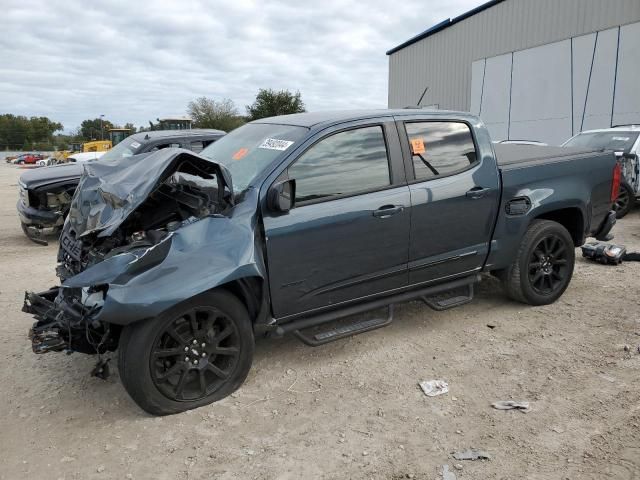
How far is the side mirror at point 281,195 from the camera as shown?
129 inches

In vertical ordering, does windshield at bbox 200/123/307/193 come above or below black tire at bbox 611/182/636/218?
above

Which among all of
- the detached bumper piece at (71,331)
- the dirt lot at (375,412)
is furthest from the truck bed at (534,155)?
the detached bumper piece at (71,331)

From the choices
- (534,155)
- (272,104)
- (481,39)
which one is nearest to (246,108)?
(272,104)

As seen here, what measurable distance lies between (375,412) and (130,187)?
84.1 inches

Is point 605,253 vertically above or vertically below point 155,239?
below

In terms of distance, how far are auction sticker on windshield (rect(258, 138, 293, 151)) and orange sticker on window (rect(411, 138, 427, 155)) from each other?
103 centimetres

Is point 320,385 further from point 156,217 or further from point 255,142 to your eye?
point 255,142

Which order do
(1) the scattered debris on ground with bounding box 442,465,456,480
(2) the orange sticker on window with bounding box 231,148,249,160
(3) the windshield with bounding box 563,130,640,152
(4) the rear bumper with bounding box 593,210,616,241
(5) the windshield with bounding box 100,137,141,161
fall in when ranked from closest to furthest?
(1) the scattered debris on ground with bounding box 442,465,456,480 < (2) the orange sticker on window with bounding box 231,148,249,160 < (4) the rear bumper with bounding box 593,210,616,241 < (5) the windshield with bounding box 100,137,141,161 < (3) the windshield with bounding box 563,130,640,152

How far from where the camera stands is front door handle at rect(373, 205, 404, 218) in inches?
146

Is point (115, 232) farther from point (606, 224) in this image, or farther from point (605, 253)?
point (605, 253)

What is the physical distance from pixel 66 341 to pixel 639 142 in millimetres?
9445

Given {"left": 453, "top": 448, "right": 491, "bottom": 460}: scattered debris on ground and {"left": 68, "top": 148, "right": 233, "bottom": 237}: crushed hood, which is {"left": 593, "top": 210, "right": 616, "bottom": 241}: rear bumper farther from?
{"left": 68, "top": 148, "right": 233, "bottom": 237}: crushed hood

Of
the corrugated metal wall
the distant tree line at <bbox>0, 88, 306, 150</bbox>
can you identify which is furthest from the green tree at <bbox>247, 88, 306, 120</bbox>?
the corrugated metal wall

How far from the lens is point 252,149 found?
3.88 meters
